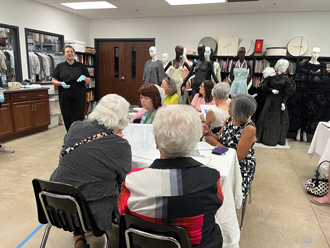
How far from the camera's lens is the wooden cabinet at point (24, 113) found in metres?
4.27

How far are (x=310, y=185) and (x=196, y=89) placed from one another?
250 centimetres

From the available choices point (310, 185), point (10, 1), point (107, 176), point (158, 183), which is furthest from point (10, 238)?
point (10, 1)

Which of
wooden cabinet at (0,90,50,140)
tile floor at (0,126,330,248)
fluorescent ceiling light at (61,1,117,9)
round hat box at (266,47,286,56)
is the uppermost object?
fluorescent ceiling light at (61,1,117,9)

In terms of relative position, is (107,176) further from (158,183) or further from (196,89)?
(196,89)

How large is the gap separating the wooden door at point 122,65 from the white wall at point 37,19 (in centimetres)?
83

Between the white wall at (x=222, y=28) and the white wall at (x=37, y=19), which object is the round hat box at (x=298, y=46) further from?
the white wall at (x=37, y=19)

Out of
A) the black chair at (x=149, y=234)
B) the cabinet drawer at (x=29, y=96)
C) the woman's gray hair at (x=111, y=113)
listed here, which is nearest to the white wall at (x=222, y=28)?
the cabinet drawer at (x=29, y=96)

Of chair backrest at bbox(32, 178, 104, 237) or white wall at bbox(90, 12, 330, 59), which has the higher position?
white wall at bbox(90, 12, 330, 59)

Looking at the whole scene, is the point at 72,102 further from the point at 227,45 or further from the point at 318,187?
the point at 227,45

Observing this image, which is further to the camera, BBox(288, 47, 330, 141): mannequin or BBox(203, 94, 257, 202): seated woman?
BBox(288, 47, 330, 141): mannequin

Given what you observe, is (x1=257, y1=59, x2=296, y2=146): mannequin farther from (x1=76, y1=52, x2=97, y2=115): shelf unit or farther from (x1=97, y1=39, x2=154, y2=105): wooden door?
(x1=76, y1=52, x2=97, y2=115): shelf unit

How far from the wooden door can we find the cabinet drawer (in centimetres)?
260

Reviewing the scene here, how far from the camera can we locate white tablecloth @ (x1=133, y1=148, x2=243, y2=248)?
1.45m

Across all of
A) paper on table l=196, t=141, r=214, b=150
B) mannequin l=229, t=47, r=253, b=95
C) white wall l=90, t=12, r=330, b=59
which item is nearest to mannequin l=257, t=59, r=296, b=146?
mannequin l=229, t=47, r=253, b=95
